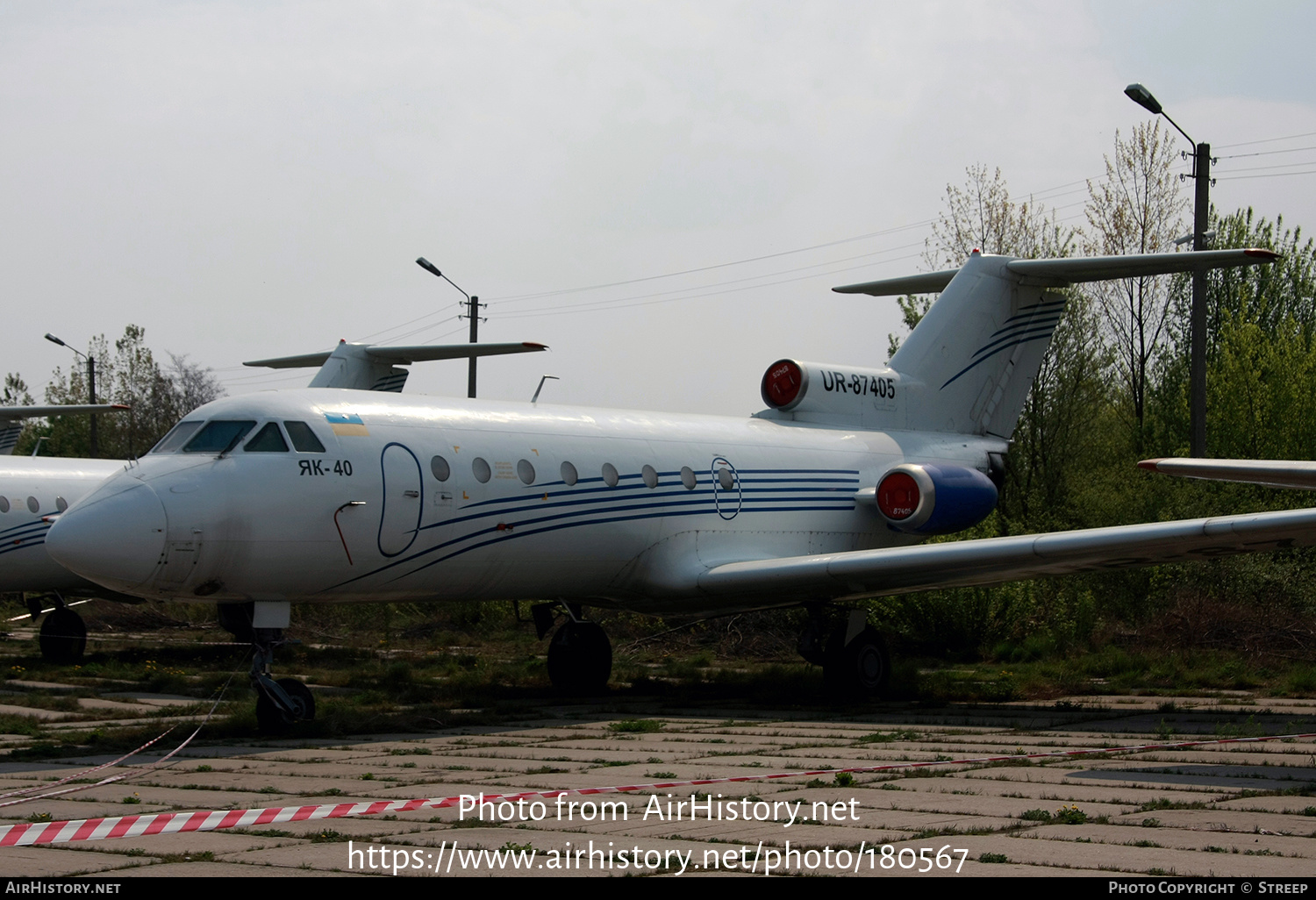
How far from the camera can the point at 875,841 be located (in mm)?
6672

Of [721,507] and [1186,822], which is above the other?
[721,507]

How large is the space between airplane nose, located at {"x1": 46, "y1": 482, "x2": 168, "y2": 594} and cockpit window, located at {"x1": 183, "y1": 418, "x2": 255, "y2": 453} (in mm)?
856

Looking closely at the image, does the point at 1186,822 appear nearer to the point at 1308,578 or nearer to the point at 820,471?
the point at 820,471

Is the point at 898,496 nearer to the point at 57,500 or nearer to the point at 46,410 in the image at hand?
the point at 57,500

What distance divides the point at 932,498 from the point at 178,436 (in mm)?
8776

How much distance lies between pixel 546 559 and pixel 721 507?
2.58 meters

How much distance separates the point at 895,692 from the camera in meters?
16.1

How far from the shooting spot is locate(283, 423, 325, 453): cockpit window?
12414 mm

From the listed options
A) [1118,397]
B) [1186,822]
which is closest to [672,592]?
[1186,822]

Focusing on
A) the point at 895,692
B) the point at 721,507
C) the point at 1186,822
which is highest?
the point at 721,507

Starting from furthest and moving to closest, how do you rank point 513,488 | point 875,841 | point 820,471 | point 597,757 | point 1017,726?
point 820,471
point 513,488
point 1017,726
point 597,757
point 875,841

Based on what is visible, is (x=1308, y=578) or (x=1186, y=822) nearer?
(x=1186, y=822)

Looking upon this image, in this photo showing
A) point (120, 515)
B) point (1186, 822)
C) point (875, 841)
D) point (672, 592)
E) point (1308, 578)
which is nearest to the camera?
point (875, 841)

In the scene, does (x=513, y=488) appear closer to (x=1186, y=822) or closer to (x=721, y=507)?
(x=721, y=507)
